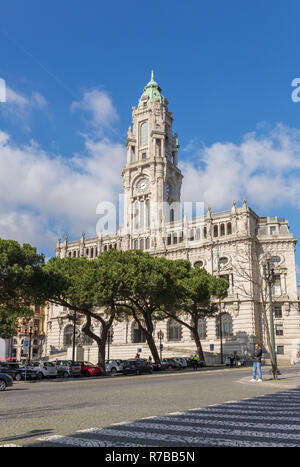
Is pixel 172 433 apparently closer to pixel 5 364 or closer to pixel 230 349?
pixel 5 364

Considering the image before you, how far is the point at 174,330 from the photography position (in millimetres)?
64938

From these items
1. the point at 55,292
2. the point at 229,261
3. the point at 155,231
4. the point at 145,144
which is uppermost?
the point at 145,144

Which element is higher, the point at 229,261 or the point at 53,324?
the point at 229,261

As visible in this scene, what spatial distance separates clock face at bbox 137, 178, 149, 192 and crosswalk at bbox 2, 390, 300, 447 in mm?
65512

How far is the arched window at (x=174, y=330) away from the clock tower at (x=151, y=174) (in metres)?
12.4

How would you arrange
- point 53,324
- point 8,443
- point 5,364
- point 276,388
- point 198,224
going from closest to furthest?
point 8,443 < point 276,388 < point 5,364 < point 198,224 < point 53,324

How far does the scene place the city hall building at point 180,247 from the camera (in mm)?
59312

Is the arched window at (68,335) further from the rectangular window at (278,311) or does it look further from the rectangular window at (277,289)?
the rectangular window at (277,289)

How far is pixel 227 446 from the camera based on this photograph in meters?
6.64

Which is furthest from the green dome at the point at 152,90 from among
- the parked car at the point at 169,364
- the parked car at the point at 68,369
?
the parked car at the point at 68,369

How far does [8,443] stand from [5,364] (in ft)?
103

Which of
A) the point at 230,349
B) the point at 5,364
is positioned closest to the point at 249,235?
Answer: the point at 230,349

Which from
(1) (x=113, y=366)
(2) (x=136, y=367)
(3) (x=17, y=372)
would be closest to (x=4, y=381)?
(3) (x=17, y=372)

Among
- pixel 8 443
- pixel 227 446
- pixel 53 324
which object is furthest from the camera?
pixel 53 324
